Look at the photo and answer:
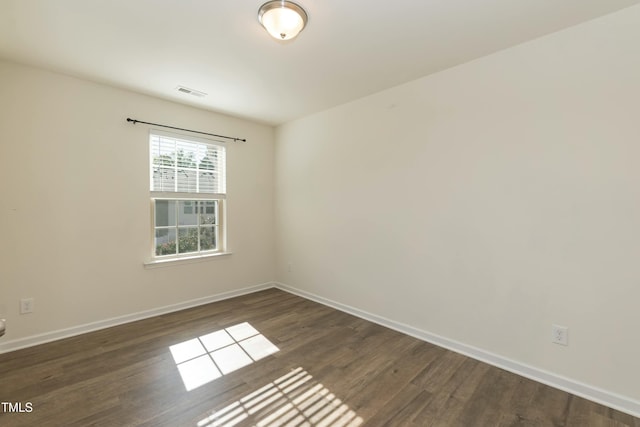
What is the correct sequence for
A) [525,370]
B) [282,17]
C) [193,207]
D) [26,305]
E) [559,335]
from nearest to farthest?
[282,17] → [559,335] → [525,370] → [26,305] → [193,207]

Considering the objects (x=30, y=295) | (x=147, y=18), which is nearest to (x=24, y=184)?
(x=30, y=295)

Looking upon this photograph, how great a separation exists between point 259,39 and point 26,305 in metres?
3.08

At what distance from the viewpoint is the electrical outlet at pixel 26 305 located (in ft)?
8.70

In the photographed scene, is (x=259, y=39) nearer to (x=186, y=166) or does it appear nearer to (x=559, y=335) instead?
(x=186, y=166)

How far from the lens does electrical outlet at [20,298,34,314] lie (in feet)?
8.70

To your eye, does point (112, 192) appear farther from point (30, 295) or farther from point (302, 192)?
point (302, 192)

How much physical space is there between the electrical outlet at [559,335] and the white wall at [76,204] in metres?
3.61

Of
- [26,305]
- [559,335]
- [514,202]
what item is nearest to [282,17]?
[514,202]

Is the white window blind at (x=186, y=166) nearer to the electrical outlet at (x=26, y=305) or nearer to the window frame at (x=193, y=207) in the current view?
the window frame at (x=193, y=207)

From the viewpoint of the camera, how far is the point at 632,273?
1.87 metres

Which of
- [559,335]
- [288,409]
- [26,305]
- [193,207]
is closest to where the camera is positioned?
[288,409]

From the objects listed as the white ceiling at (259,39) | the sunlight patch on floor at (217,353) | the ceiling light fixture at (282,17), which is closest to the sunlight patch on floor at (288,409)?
the sunlight patch on floor at (217,353)

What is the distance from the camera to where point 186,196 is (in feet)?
12.0

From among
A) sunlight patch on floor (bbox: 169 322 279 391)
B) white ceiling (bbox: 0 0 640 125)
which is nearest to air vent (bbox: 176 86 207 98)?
white ceiling (bbox: 0 0 640 125)
